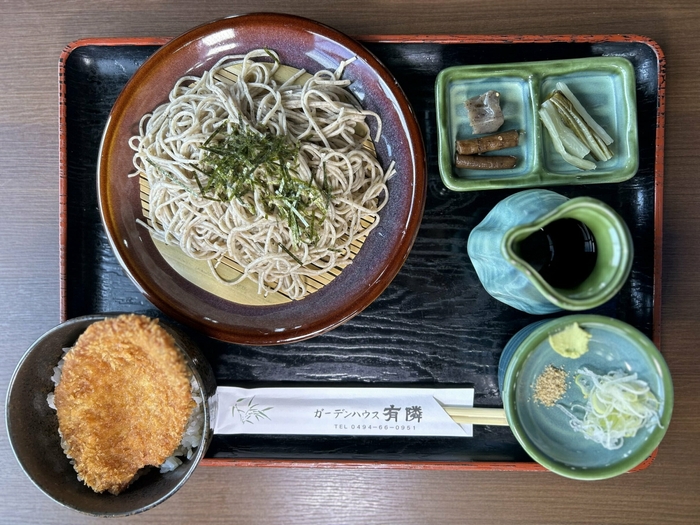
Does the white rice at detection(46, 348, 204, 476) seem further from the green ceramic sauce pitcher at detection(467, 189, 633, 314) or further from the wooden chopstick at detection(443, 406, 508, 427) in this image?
the green ceramic sauce pitcher at detection(467, 189, 633, 314)

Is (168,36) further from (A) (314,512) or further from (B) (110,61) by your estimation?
(A) (314,512)

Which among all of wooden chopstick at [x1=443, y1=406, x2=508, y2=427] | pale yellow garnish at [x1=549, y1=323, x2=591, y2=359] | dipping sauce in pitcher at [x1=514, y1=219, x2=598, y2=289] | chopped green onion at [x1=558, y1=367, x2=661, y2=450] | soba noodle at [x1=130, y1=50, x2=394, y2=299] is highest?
soba noodle at [x1=130, y1=50, x2=394, y2=299]

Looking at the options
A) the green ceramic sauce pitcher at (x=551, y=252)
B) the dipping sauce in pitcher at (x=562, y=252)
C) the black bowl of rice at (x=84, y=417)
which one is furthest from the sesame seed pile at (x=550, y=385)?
the black bowl of rice at (x=84, y=417)

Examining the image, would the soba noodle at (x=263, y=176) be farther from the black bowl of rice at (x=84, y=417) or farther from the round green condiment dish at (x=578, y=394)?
the round green condiment dish at (x=578, y=394)

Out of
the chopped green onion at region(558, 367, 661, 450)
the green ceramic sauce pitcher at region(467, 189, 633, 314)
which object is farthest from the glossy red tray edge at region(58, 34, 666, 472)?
Answer: the green ceramic sauce pitcher at region(467, 189, 633, 314)

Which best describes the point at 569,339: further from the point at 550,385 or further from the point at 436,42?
the point at 436,42

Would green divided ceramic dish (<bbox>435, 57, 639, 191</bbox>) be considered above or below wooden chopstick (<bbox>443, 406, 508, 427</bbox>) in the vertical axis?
above

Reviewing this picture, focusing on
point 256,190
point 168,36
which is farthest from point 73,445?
point 168,36
